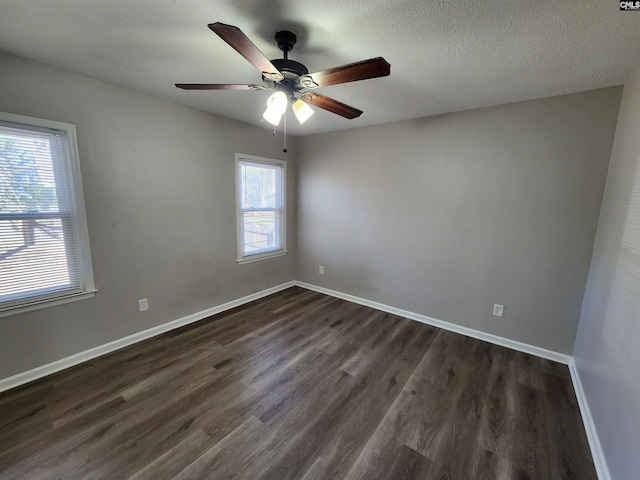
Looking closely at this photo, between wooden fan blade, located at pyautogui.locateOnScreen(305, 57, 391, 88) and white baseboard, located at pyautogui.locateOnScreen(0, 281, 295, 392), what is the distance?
2.78 m

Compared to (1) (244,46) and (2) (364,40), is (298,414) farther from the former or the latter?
(2) (364,40)

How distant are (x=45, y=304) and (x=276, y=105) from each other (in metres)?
2.35

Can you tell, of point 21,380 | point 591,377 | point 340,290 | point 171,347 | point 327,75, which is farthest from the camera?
point 340,290

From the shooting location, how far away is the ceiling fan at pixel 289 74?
114 centimetres

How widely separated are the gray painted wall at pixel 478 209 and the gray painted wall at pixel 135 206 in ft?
5.11

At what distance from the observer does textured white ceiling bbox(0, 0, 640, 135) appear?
4.24 feet

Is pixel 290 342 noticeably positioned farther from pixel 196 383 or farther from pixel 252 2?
pixel 252 2

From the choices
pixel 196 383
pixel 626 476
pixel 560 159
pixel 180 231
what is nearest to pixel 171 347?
pixel 196 383

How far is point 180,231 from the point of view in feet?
9.27

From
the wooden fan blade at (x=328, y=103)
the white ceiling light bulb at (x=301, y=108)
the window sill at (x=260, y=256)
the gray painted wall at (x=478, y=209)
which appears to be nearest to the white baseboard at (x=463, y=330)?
the gray painted wall at (x=478, y=209)

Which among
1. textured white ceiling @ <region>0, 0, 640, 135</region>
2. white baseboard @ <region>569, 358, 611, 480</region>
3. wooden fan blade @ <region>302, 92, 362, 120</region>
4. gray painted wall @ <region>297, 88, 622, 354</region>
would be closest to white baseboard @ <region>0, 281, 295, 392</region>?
gray painted wall @ <region>297, 88, 622, 354</region>

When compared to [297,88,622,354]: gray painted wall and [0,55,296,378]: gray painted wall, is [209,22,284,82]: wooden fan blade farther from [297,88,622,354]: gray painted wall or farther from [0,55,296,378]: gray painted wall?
[297,88,622,354]: gray painted wall

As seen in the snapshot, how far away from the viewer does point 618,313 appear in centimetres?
155

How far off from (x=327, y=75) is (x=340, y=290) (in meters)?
3.02
